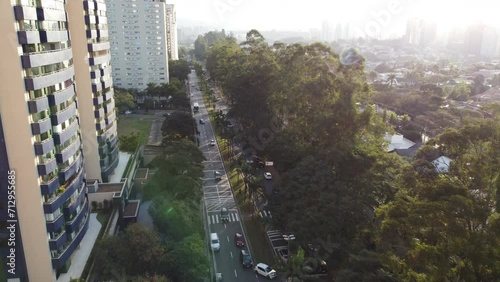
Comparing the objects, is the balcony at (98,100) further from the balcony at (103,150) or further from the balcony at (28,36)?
the balcony at (28,36)

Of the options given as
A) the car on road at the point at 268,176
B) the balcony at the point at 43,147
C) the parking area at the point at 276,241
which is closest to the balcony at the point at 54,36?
the balcony at the point at 43,147

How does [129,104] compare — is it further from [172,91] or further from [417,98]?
[417,98]

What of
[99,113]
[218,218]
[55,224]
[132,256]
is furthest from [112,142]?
[132,256]

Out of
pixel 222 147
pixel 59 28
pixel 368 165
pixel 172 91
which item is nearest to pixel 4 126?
pixel 59 28

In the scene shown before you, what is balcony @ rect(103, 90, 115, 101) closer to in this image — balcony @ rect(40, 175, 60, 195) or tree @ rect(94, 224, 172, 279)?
balcony @ rect(40, 175, 60, 195)

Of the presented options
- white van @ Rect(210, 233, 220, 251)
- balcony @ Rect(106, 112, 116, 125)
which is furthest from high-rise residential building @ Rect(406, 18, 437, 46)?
white van @ Rect(210, 233, 220, 251)

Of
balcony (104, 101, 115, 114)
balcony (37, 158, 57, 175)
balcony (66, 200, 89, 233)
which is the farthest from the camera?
balcony (104, 101, 115, 114)
